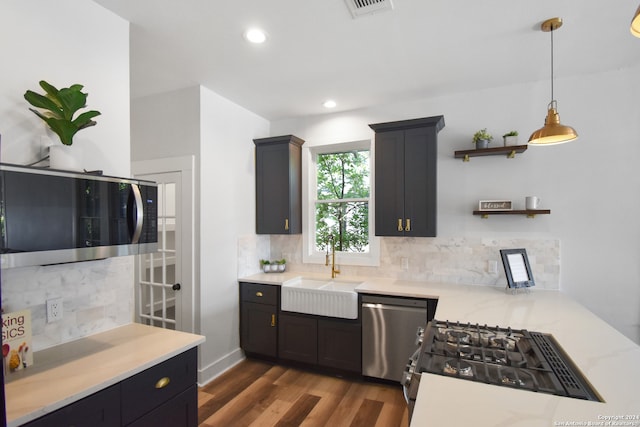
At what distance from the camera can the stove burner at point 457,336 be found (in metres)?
1.64

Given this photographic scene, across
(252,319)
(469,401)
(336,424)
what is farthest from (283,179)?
(469,401)

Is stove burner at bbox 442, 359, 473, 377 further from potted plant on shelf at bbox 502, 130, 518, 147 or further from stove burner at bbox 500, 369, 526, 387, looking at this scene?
potted plant on shelf at bbox 502, 130, 518, 147

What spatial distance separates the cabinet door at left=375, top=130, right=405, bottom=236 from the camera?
10.3ft

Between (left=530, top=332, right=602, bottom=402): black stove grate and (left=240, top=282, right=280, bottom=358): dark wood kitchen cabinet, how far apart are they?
2.27 meters

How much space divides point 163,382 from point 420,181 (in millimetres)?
2528

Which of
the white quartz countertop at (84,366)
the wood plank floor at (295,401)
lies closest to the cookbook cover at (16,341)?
the white quartz countertop at (84,366)

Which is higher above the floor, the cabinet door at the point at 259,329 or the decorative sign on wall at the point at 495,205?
the decorative sign on wall at the point at 495,205

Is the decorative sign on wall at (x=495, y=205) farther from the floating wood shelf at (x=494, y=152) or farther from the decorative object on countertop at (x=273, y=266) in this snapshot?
the decorative object on countertop at (x=273, y=266)

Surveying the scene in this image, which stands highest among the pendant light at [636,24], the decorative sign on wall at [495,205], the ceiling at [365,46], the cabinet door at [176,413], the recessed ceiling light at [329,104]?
the ceiling at [365,46]

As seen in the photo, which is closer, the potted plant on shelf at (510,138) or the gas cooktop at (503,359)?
the gas cooktop at (503,359)

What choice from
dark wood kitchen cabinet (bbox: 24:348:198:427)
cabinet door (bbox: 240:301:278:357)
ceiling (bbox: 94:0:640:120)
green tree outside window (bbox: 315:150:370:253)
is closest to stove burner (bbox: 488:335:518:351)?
dark wood kitchen cabinet (bbox: 24:348:198:427)

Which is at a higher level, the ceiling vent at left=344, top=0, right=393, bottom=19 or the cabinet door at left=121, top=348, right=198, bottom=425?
the ceiling vent at left=344, top=0, right=393, bottom=19

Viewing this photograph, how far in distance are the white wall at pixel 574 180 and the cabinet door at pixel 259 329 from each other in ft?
6.54

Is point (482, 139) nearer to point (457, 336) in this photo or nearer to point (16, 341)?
point (457, 336)
